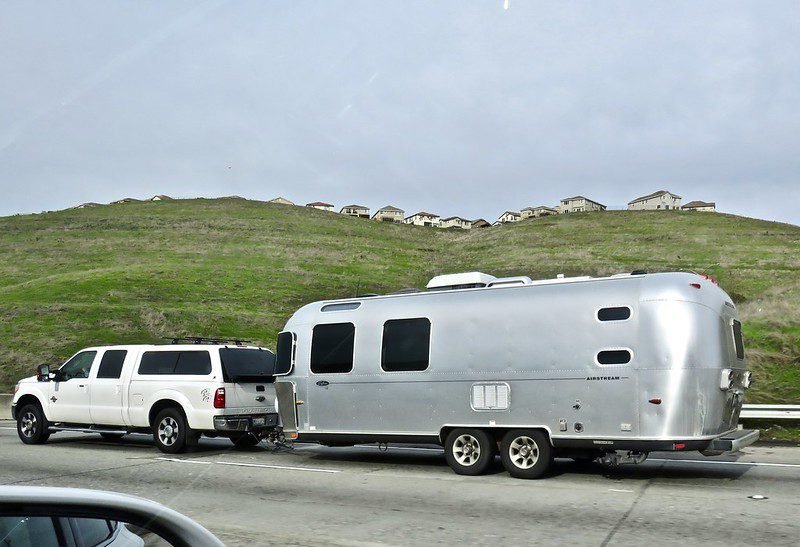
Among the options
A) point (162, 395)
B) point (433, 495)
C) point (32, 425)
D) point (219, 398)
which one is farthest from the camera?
point (32, 425)

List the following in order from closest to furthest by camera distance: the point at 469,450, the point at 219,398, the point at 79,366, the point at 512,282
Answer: the point at 469,450 → the point at 512,282 → the point at 219,398 → the point at 79,366

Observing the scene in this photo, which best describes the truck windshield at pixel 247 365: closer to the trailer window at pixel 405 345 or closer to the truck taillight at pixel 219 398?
the truck taillight at pixel 219 398

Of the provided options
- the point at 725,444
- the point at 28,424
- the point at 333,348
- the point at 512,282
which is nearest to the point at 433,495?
→ the point at 512,282

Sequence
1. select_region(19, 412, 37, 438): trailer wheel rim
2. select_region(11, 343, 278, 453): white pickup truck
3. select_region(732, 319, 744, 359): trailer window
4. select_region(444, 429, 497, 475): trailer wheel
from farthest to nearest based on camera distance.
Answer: select_region(19, 412, 37, 438): trailer wheel rim, select_region(11, 343, 278, 453): white pickup truck, select_region(444, 429, 497, 475): trailer wheel, select_region(732, 319, 744, 359): trailer window

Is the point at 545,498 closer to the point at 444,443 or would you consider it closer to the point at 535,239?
the point at 444,443

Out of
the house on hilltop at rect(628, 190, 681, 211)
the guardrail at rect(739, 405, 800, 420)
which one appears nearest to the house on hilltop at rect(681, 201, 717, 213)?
the house on hilltop at rect(628, 190, 681, 211)

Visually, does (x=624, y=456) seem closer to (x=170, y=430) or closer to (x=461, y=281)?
(x=461, y=281)

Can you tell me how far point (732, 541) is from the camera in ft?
23.8

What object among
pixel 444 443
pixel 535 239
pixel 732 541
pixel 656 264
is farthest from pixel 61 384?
pixel 535 239

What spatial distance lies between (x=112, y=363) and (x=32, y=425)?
2698 millimetres

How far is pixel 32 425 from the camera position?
16.9 metres

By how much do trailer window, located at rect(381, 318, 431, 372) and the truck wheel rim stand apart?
192 inches

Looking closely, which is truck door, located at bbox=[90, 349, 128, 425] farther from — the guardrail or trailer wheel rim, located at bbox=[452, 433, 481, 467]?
the guardrail

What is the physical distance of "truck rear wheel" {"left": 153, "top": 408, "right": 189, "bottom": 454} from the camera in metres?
14.8
